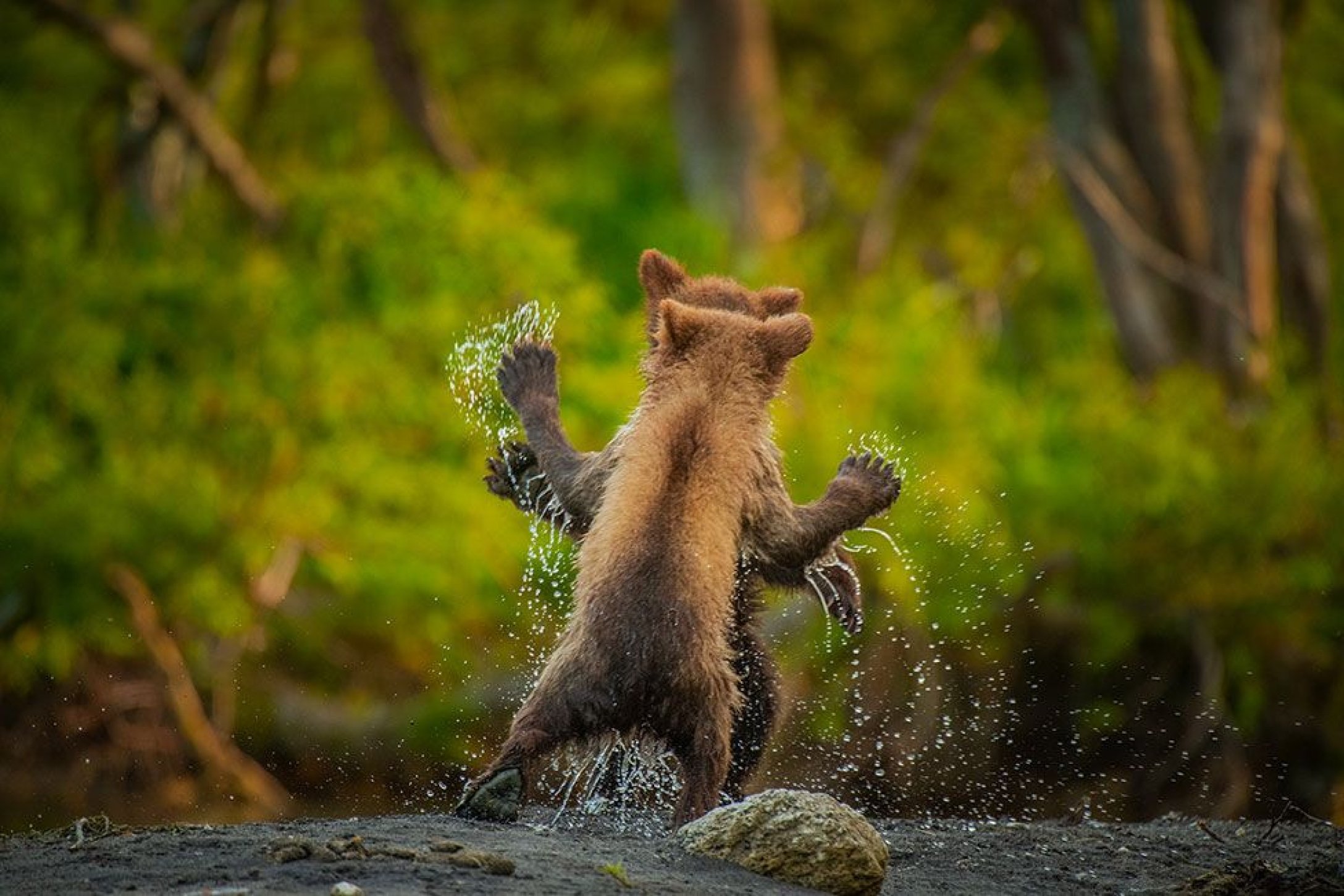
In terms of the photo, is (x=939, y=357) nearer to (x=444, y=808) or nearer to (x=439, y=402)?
(x=439, y=402)

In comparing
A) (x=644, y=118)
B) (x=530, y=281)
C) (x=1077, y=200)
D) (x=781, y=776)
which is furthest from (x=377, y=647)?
(x=644, y=118)

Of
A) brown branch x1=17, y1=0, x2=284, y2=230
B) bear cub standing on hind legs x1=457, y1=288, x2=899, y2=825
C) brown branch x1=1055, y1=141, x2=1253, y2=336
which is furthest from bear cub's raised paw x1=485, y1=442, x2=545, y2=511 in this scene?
brown branch x1=1055, y1=141, x2=1253, y2=336

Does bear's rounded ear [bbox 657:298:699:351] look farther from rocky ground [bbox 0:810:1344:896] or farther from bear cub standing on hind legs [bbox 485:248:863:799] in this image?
rocky ground [bbox 0:810:1344:896]

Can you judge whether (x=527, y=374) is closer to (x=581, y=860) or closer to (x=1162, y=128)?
(x=581, y=860)

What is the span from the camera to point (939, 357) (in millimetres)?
17781

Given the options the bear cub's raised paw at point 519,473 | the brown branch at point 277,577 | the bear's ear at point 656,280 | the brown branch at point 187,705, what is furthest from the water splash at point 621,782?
the brown branch at point 277,577

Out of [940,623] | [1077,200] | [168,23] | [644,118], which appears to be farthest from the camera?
[644,118]

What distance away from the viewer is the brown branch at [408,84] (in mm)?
20891

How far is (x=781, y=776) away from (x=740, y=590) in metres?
5.95

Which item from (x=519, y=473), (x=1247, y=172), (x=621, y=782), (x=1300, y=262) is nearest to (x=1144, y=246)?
(x=1247, y=172)

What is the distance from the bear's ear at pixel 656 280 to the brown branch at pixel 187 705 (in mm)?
7809

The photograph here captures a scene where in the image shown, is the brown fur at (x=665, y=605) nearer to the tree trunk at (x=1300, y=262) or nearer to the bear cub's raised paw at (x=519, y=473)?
the bear cub's raised paw at (x=519, y=473)

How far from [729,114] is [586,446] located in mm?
6134

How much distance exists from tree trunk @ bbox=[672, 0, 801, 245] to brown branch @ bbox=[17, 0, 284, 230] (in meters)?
4.79
